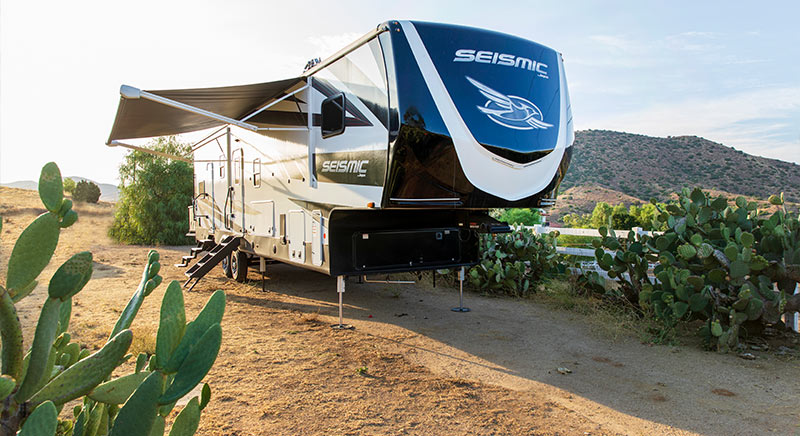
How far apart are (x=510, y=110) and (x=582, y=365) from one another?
2680mm

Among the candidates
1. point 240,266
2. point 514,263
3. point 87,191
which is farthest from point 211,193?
point 87,191

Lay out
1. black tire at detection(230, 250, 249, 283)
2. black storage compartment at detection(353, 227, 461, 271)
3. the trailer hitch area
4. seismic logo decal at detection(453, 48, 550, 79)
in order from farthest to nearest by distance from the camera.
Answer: black tire at detection(230, 250, 249, 283)
the trailer hitch area
black storage compartment at detection(353, 227, 461, 271)
seismic logo decal at detection(453, 48, 550, 79)

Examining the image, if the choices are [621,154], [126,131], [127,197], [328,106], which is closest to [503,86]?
[328,106]

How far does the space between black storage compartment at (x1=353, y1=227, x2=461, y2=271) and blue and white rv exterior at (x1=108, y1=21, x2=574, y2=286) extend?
1 centimetres

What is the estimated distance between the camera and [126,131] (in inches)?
331

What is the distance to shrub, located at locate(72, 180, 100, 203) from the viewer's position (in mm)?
31898

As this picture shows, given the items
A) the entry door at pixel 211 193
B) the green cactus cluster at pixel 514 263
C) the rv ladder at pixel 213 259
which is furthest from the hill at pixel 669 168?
the rv ladder at pixel 213 259

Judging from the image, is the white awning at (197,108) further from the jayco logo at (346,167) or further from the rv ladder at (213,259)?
the rv ladder at (213,259)

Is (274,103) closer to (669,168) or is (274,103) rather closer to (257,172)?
(257,172)

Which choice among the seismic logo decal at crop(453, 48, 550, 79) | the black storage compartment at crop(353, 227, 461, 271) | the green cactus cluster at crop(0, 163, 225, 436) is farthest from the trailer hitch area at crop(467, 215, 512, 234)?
the green cactus cluster at crop(0, 163, 225, 436)

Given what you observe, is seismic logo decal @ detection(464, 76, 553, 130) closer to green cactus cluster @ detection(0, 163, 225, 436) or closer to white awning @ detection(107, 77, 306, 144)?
white awning @ detection(107, 77, 306, 144)

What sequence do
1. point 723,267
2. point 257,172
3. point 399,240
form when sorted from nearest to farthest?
point 723,267 < point 399,240 < point 257,172

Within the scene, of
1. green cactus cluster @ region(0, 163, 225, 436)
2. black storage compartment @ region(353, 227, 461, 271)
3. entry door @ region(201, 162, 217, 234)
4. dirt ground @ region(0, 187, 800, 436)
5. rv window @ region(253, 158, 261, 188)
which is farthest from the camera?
entry door @ region(201, 162, 217, 234)

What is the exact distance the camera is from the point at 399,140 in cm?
503
